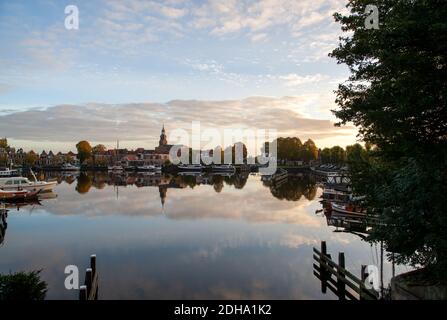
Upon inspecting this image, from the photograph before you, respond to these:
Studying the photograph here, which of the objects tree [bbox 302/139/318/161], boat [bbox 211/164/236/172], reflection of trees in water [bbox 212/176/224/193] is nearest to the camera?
reflection of trees in water [bbox 212/176/224/193]

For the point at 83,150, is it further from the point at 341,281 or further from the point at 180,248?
the point at 341,281

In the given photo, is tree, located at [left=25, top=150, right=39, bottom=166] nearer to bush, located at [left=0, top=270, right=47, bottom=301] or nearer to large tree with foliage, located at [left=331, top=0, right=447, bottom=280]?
bush, located at [left=0, top=270, right=47, bottom=301]

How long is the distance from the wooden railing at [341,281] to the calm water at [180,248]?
0.52 m

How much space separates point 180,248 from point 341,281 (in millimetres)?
13925

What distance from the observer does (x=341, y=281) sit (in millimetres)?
17312

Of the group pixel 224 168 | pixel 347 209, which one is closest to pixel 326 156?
pixel 224 168

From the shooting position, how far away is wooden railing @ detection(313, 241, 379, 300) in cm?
1481

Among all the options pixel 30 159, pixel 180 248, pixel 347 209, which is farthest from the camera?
pixel 30 159

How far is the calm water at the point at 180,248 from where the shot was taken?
63.5ft

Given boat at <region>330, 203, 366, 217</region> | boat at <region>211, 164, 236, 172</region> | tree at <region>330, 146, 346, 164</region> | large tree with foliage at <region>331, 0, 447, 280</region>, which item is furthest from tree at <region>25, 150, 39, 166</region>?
large tree with foliage at <region>331, 0, 447, 280</region>

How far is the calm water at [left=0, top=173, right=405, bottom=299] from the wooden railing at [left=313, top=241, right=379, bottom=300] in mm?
522

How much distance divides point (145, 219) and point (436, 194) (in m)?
33.8
